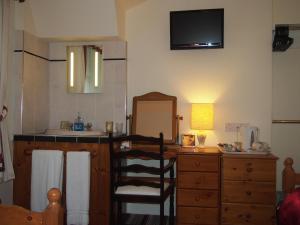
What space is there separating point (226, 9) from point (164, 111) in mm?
1266

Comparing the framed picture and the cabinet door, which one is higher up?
the framed picture

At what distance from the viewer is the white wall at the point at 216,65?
312 centimetres

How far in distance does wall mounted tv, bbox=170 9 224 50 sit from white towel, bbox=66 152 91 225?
4.91 feet

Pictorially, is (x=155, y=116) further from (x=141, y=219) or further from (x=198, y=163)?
(x=141, y=219)

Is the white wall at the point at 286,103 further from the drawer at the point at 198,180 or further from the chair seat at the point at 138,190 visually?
the chair seat at the point at 138,190

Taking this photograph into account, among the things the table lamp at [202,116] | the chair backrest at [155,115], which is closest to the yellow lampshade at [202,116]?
the table lamp at [202,116]

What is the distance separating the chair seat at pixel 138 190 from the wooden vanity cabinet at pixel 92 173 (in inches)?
12.5

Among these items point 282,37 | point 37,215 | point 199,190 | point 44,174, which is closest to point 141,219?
point 199,190

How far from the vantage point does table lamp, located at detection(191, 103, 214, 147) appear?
3.02 meters

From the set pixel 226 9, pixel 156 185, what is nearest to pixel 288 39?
pixel 226 9

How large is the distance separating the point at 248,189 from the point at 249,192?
3cm

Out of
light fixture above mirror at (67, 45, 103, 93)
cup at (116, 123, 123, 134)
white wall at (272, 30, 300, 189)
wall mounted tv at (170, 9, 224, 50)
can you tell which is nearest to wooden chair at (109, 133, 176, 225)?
cup at (116, 123, 123, 134)

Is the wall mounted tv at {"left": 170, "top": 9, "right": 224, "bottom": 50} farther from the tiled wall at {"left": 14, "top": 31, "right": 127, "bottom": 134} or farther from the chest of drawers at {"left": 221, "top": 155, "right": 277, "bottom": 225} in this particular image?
the chest of drawers at {"left": 221, "top": 155, "right": 277, "bottom": 225}

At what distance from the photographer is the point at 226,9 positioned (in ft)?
10.4
